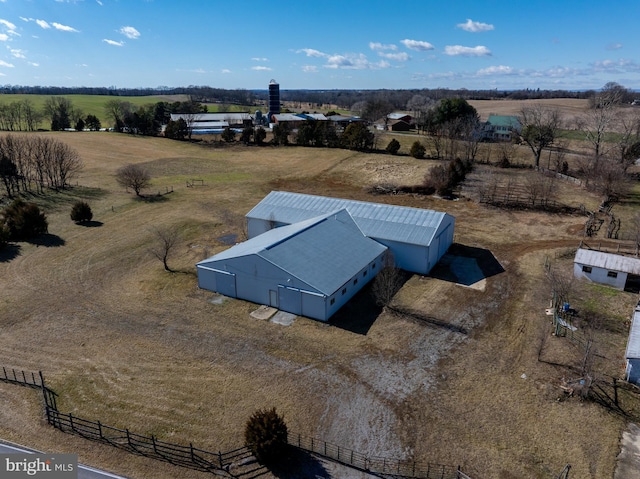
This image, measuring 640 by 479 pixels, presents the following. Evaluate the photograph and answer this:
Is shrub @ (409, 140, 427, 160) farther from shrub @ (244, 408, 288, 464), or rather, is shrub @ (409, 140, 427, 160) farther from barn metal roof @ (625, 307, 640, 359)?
shrub @ (244, 408, 288, 464)

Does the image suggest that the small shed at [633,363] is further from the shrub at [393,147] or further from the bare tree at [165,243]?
the shrub at [393,147]

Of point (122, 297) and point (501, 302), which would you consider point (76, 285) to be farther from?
point (501, 302)

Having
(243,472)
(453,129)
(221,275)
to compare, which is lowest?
(243,472)

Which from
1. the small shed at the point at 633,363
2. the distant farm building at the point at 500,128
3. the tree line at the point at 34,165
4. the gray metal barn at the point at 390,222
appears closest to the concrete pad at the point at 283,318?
the gray metal barn at the point at 390,222

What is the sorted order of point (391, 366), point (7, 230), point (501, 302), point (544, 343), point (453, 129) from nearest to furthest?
point (391, 366)
point (544, 343)
point (501, 302)
point (7, 230)
point (453, 129)

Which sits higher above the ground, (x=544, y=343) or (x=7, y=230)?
(x=7, y=230)

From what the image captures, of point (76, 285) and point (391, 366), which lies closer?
point (391, 366)

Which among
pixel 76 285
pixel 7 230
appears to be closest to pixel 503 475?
pixel 76 285

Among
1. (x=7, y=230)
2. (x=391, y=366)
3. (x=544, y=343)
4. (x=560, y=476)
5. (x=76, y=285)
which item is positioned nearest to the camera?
(x=560, y=476)
